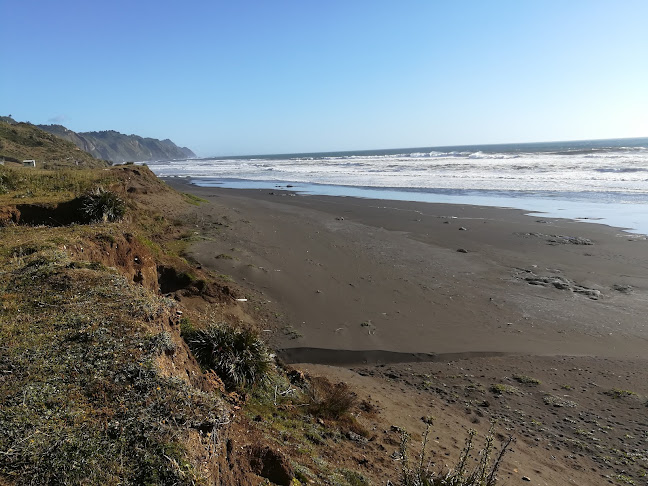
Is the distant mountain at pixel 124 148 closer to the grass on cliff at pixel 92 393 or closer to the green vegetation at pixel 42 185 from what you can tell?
the green vegetation at pixel 42 185

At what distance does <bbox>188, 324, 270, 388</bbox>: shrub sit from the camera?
5117mm

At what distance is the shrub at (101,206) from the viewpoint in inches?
374

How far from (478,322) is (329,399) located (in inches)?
185

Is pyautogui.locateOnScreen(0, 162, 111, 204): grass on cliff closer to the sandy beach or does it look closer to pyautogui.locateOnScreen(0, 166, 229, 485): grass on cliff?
the sandy beach

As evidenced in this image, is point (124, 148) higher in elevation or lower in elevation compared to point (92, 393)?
higher

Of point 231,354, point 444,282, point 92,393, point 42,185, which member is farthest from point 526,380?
point 42,185

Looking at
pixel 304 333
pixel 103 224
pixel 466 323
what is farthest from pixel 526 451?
pixel 103 224

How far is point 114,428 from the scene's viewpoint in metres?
2.58

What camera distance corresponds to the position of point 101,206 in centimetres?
985

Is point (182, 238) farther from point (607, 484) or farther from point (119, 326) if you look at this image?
point (607, 484)

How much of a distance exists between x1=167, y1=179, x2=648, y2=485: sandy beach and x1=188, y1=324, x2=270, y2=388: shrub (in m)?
1.87

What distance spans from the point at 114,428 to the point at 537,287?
10556 mm

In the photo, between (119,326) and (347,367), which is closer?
(119,326)

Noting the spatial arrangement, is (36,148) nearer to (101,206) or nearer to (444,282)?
(101,206)
